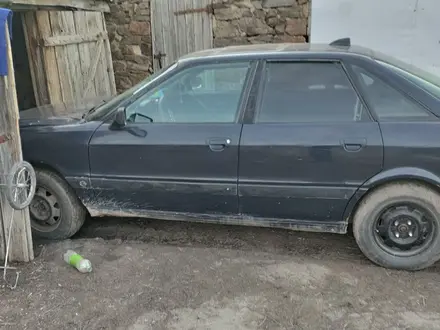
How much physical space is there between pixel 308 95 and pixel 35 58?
446 cm

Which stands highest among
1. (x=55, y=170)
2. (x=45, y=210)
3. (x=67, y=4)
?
(x=67, y=4)

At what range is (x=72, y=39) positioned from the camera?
669 cm

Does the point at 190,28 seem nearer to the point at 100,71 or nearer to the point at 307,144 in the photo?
the point at 100,71

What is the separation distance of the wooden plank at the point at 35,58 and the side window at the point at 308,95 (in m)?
4.02

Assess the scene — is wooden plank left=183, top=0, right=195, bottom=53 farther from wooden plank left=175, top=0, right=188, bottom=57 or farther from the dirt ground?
the dirt ground

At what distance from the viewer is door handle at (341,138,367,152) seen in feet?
10.8

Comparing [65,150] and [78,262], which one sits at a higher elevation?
[65,150]

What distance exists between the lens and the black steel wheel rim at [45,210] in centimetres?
399

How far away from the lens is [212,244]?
3.99 metres

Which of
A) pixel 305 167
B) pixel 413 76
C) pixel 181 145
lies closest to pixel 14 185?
pixel 181 145

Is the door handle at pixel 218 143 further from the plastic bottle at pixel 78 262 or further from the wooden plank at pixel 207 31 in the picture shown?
the wooden plank at pixel 207 31

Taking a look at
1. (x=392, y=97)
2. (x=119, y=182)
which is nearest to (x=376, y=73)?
(x=392, y=97)

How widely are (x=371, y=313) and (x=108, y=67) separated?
6001 millimetres

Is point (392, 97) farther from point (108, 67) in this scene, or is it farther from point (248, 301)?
point (108, 67)
